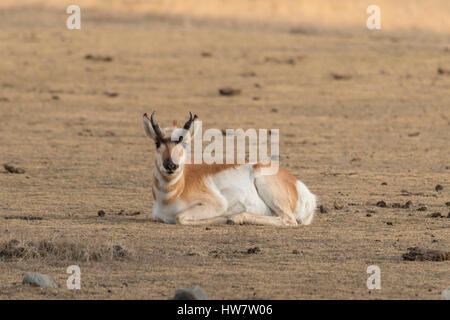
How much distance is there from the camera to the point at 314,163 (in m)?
14.5

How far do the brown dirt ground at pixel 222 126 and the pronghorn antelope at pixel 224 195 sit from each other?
0.68 ft

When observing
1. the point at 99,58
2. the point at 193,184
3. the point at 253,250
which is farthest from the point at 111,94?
the point at 253,250

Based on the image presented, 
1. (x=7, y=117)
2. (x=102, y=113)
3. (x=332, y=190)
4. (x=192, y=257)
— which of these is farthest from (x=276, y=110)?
(x=192, y=257)

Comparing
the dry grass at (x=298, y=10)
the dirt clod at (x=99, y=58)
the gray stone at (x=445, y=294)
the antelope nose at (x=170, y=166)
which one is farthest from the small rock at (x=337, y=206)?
the dry grass at (x=298, y=10)

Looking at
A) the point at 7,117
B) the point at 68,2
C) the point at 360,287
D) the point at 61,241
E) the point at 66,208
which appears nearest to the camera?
the point at 360,287

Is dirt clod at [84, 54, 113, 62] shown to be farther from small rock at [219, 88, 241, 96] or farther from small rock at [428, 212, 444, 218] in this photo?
small rock at [428, 212, 444, 218]

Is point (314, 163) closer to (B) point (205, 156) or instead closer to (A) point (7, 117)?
(B) point (205, 156)

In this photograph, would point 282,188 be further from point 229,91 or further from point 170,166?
point 229,91

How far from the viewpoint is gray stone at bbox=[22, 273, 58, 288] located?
7207mm

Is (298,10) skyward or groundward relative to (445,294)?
skyward

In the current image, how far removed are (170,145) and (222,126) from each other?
29.7 ft

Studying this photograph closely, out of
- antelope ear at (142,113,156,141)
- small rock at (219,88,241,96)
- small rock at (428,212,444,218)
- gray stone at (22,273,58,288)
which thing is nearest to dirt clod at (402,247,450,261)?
small rock at (428,212,444,218)

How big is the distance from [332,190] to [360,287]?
4993mm

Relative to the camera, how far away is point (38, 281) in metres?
7.21
